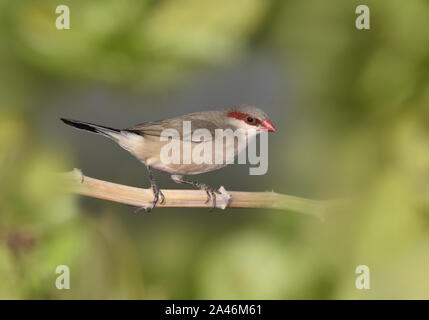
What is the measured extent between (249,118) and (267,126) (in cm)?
9

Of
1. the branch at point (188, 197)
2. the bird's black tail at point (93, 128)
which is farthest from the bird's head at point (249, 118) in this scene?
the bird's black tail at point (93, 128)

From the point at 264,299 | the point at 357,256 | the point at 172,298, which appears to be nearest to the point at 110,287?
the point at 172,298

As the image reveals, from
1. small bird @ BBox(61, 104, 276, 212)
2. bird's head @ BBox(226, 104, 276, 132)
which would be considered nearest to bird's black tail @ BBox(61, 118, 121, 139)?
small bird @ BBox(61, 104, 276, 212)

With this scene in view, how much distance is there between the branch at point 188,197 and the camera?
866mm

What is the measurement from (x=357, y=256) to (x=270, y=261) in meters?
0.15

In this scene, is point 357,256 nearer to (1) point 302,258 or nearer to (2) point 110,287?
(1) point 302,258

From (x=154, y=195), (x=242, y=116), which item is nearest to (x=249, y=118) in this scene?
(x=242, y=116)

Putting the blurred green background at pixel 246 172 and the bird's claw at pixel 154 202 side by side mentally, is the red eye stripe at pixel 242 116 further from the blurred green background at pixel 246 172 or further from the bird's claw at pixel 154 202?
the bird's claw at pixel 154 202

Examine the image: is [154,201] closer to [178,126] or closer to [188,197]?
[188,197]

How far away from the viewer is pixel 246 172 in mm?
968

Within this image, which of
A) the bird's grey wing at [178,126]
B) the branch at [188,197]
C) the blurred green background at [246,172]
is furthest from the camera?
the bird's grey wing at [178,126]

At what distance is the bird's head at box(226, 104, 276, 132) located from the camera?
96cm

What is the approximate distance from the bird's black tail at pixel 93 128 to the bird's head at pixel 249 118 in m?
0.25

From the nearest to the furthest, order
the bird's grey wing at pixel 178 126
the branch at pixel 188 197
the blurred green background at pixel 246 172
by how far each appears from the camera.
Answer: the blurred green background at pixel 246 172 < the branch at pixel 188 197 < the bird's grey wing at pixel 178 126
